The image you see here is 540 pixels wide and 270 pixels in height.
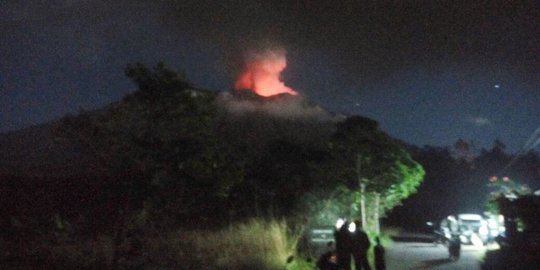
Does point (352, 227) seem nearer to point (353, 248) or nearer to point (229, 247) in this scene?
Answer: point (353, 248)

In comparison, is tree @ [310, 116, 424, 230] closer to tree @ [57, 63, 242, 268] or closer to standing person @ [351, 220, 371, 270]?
tree @ [57, 63, 242, 268]

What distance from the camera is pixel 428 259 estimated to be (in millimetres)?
28156

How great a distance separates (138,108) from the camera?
55.8 feet

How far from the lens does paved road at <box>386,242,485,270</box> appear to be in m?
24.8

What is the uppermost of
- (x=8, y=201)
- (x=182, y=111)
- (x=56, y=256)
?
(x=182, y=111)

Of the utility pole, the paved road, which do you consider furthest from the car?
the utility pole

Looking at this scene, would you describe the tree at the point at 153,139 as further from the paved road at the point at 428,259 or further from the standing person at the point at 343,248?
the paved road at the point at 428,259

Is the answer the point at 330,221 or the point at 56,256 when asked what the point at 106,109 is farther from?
the point at 330,221

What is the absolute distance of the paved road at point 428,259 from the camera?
24.8m

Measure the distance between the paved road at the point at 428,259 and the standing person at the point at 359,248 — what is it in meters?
5.83

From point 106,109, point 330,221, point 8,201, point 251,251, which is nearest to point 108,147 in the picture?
point 106,109

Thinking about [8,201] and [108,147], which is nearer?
[108,147]

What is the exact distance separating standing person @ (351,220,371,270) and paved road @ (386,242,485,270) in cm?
583

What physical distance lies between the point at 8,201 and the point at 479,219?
27.9 metres
